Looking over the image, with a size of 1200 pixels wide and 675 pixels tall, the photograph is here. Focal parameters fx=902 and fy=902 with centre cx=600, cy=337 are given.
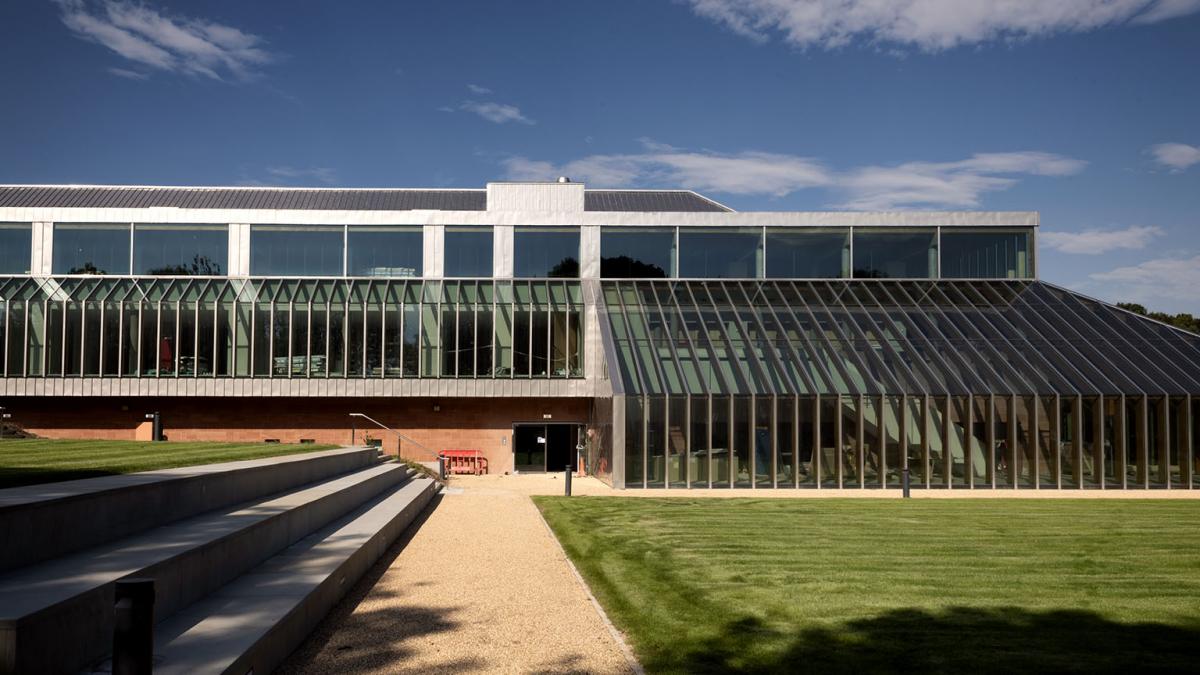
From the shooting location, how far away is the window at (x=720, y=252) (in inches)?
1464

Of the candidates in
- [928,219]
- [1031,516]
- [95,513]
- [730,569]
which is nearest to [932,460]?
[1031,516]

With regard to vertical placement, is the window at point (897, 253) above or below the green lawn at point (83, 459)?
above

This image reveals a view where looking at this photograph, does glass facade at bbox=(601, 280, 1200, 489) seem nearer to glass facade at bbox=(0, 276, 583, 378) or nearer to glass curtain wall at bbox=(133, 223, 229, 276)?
glass facade at bbox=(0, 276, 583, 378)

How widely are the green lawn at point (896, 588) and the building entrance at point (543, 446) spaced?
15317 millimetres

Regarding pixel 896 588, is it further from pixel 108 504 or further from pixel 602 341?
pixel 602 341

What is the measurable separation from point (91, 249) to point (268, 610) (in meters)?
33.4

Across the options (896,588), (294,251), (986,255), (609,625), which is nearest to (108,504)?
(609,625)

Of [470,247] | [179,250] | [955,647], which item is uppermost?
[470,247]

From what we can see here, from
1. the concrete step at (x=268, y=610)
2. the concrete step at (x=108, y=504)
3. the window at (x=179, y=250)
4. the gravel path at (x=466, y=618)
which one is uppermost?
the window at (x=179, y=250)

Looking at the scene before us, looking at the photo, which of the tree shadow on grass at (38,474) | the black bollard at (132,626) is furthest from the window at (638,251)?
the black bollard at (132,626)

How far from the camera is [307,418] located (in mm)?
34281

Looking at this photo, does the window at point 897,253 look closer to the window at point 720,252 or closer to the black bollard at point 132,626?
the window at point 720,252

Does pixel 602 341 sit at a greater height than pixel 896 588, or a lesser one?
greater

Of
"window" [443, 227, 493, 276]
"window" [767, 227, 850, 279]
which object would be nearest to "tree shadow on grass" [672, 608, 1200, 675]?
"window" [767, 227, 850, 279]
